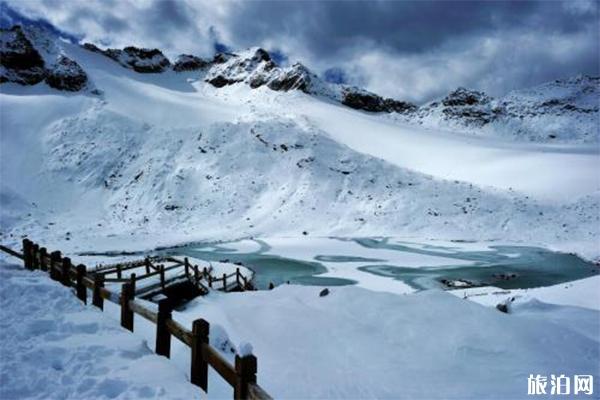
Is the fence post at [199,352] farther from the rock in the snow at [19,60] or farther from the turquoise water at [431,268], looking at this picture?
the rock in the snow at [19,60]

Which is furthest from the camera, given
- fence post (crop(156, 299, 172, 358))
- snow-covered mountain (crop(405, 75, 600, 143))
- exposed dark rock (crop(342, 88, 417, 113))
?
snow-covered mountain (crop(405, 75, 600, 143))

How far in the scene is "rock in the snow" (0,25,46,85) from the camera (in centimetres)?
7212

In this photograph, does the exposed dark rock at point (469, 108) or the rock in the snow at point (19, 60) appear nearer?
the rock in the snow at point (19, 60)

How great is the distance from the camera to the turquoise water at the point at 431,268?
26.2 m

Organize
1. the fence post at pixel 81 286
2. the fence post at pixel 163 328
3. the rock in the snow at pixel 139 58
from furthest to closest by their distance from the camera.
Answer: the rock in the snow at pixel 139 58 → the fence post at pixel 81 286 → the fence post at pixel 163 328

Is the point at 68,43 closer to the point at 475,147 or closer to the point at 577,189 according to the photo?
the point at 475,147

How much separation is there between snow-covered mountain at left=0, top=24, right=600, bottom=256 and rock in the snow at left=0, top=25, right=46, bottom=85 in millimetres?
338

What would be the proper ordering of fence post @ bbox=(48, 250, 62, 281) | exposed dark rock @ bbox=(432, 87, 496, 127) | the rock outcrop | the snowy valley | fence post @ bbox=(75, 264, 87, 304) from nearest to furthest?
1. the snowy valley
2. fence post @ bbox=(75, 264, 87, 304)
3. fence post @ bbox=(48, 250, 62, 281)
4. the rock outcrop
5. exposed dark rock @ bbox=(432, 87, 496, 127)

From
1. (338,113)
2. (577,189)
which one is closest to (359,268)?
(577,189)

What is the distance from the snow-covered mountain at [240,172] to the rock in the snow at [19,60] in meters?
0.34

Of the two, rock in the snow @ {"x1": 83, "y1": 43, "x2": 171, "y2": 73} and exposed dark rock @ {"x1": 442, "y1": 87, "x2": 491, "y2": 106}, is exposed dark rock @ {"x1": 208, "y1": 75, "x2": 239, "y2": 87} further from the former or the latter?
exposed dark rock @ {"x1": 442, "y1": 87, "x2": 491, "y2": 106}

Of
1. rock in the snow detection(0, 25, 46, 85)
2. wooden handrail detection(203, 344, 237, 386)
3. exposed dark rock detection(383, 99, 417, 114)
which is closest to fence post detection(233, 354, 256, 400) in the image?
wooden handrail detection(203, 344, 237, 386)

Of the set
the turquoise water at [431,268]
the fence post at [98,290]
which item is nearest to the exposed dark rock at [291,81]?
the turquoise water at [431,268]

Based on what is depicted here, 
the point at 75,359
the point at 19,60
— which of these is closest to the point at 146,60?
the point at 19,60
